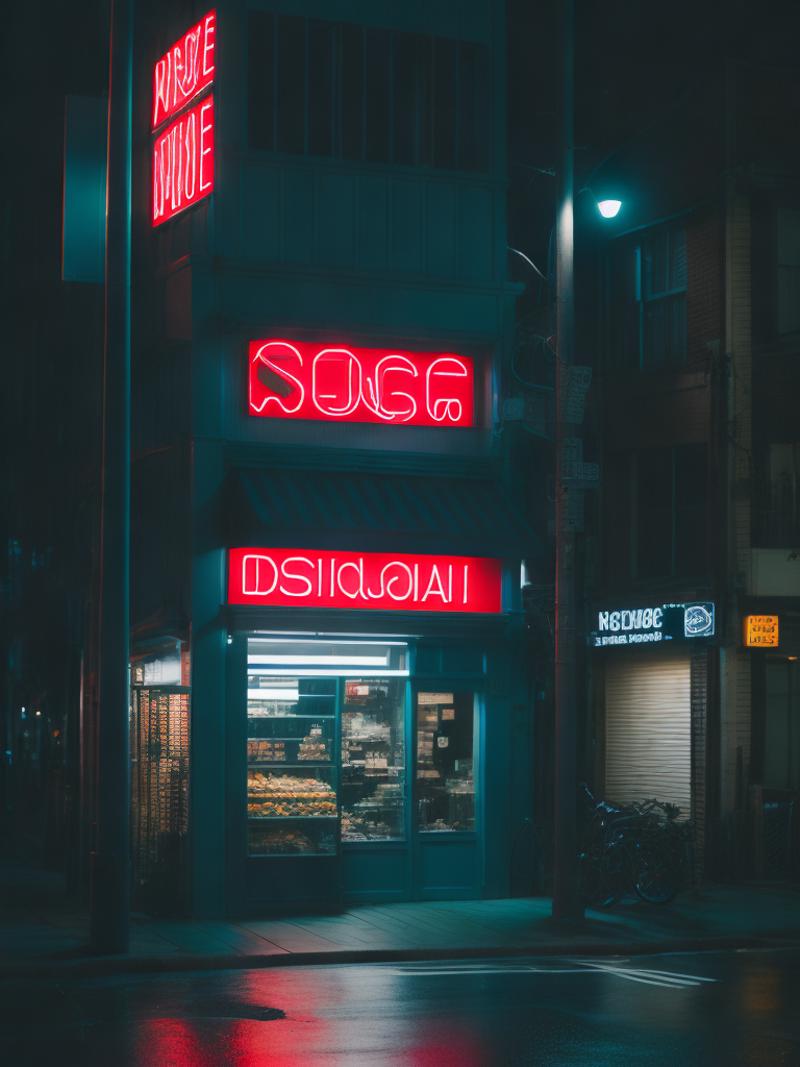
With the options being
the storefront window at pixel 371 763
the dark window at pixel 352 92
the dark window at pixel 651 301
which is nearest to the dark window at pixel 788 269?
the dark window at pixel 651 301

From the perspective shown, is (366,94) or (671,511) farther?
(671,511)

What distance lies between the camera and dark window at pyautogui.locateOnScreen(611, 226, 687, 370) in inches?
1008

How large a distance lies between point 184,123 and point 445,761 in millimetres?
8799

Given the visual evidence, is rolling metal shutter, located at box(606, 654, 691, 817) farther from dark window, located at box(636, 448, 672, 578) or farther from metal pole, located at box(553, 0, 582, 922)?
metal pole, located at box(553, 0, 582, 922)

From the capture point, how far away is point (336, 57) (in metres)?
20.7

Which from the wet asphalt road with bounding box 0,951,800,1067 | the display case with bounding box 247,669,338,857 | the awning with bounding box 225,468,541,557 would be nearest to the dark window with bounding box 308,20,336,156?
the awning with bounding box 225,468,541,557

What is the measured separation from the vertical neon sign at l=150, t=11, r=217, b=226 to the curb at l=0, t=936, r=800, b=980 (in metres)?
9.31

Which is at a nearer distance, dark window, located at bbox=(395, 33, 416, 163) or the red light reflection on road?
the red light reflection on road

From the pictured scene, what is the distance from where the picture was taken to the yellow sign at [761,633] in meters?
23.6

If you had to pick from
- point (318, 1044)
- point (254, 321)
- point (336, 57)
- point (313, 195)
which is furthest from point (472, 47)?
point (318, 1044)

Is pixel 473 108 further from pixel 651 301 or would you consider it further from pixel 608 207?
Result: pixel 651 301

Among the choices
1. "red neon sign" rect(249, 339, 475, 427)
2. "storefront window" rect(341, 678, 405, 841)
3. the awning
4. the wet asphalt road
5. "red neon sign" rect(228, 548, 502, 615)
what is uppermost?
"red neon sign" rect(249, 339, 475, 427)

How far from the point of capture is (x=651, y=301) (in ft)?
86.0

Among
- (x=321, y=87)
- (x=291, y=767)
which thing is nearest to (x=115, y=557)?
(x=291, y=767)
